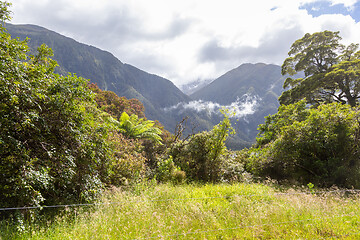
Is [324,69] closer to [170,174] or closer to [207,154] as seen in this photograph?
[207,154]

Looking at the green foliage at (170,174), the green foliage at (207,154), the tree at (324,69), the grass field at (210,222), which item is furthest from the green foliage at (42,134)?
the tree at (324,69)

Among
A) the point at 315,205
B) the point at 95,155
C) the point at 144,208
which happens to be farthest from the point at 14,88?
the point at 315,205

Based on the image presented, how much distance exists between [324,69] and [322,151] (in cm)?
1191

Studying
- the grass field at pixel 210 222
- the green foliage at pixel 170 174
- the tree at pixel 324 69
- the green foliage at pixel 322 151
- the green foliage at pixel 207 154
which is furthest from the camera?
the tree at pixel 324 69

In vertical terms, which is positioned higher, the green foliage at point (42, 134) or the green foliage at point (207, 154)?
the green foliage at point (42, 134)

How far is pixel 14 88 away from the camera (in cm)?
309

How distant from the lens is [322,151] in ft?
22.4

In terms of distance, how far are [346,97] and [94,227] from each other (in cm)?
1762

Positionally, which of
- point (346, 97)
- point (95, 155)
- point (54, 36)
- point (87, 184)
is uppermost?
point (54, 36)

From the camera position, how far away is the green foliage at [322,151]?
6.31m

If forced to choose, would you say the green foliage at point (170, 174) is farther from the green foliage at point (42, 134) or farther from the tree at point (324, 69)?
the tree at point (324, 69)

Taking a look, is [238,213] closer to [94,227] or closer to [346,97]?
[94,227]

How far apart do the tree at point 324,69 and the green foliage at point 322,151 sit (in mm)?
7676

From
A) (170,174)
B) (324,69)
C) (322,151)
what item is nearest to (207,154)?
(170,174)
